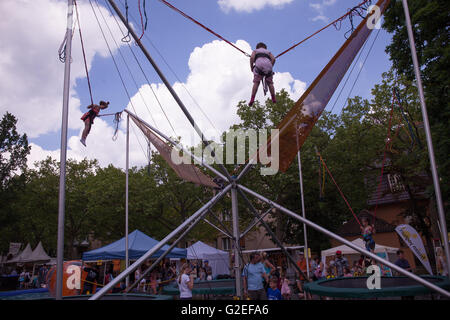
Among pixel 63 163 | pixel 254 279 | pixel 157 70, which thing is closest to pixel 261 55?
pixel 157 70

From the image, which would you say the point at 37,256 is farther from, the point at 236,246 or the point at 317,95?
the point at 317,95

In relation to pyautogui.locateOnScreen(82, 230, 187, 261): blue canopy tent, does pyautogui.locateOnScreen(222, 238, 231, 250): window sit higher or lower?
lower

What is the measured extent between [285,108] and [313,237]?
30.3 feet

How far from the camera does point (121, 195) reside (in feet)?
81.4

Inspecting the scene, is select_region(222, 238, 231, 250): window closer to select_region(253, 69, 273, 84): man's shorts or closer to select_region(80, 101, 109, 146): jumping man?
select_region(80, 101, 109, 146): jumping man

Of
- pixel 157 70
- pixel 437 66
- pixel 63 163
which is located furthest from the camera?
pixel 437 66

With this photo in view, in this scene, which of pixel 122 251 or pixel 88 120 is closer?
pixel 88 120

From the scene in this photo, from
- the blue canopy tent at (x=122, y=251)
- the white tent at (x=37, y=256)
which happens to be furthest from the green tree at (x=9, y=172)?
the blue canopy tent at (x=122, y=251)

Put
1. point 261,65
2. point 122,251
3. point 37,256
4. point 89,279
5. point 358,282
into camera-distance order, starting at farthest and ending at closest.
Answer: point 37,256 < point 122,251 < point 89,279 < point 358,282 < point 261,65

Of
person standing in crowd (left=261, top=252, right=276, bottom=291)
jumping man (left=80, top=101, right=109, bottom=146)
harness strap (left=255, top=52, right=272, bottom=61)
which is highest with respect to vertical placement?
harness strap (left=255, top=52, right=272, bottom=61)

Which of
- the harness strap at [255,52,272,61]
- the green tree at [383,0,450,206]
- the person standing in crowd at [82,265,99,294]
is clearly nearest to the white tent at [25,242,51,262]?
the person standing in crowd at [82,265,99,294]

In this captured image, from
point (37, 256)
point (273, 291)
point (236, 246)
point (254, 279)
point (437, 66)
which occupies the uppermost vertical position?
point (437, 66)
